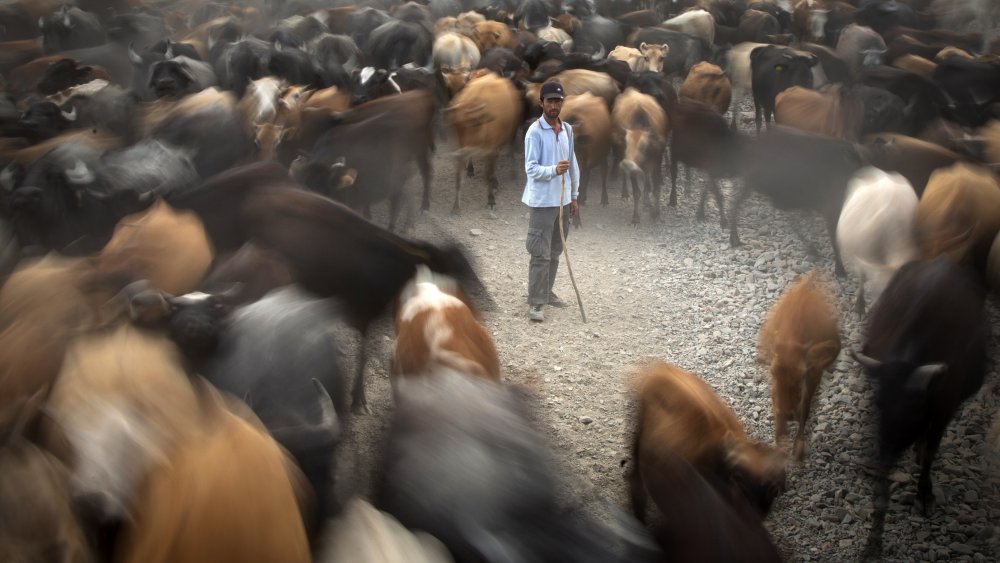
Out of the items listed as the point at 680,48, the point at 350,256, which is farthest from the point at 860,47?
the point at 350,256

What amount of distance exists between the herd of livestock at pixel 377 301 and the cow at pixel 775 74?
0.05 meters

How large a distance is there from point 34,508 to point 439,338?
217 centimetres

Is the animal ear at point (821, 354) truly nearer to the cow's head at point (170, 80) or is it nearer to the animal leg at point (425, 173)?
the animal leg at point (425, 173)

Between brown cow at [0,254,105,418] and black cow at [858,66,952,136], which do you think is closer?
brown cow at [0,254,105,418]

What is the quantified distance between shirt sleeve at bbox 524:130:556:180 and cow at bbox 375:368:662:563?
10.6 ft

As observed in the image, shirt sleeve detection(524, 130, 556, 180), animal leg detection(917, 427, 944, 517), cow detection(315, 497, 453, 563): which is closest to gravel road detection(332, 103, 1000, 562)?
animal leg detection(917, 427, 944, 517)

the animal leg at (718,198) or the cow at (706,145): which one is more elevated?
the cow at (706,145)

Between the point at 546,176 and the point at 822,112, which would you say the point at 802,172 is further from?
the point at 546,176

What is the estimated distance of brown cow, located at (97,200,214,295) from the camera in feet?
18.9

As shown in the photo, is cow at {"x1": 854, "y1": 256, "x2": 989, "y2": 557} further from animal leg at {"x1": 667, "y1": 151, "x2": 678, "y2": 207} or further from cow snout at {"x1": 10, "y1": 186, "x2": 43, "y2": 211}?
cow snout at {"x1": 10, "y1": 186, "x2": 43, "y2": 211}

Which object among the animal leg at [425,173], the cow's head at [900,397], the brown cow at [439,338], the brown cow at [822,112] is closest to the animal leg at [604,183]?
the animal leg at [425,173]

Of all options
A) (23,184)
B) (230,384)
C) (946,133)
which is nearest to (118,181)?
(23,184)

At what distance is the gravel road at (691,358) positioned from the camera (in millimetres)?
5113

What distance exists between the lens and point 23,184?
7.21 metres
